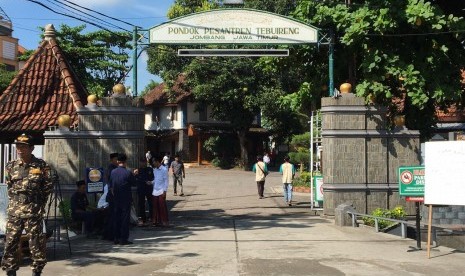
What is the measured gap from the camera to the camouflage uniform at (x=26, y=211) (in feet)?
22.3

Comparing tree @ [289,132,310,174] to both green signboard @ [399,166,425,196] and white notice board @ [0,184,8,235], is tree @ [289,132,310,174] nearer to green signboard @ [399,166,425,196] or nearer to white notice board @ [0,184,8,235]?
green signboard @ [399,166,425,196]

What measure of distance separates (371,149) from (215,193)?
9.53 m

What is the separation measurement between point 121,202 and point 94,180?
1.97m

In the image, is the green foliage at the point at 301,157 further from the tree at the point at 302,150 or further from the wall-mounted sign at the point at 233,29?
the wall-mounted sign at the point at 233,29

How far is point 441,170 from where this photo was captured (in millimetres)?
9016

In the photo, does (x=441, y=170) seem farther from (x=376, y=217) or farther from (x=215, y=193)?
(x=215, y=193)

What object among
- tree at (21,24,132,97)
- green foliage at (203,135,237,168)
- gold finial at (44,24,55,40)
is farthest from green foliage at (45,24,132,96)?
gold finial at (44,24,55,40)

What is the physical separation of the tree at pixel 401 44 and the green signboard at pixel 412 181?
12.3 ft

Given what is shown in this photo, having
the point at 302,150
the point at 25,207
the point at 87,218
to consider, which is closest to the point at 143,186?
the point at 87,218

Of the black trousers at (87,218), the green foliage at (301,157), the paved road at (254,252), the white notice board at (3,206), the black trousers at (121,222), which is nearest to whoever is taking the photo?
the paved road at (254,252)

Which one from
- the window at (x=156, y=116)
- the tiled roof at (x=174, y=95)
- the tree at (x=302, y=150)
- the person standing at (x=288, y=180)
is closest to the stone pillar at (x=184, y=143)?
the tiled roof at (x=174, y=95)

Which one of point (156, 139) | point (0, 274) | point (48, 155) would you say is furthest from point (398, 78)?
point (156, 139)

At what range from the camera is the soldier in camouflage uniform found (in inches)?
268

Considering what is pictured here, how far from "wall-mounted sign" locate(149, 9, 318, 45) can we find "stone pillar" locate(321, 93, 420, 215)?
2.09m
